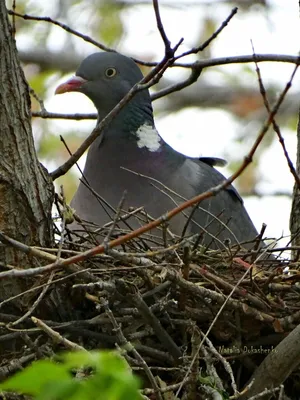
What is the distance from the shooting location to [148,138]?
15.1ft

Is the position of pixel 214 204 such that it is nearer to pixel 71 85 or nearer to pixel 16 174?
pixel 71 85

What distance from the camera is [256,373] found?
291 centimetres

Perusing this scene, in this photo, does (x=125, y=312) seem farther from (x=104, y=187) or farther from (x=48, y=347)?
(x=104, y=187)

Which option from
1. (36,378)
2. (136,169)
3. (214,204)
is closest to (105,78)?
(136,169)

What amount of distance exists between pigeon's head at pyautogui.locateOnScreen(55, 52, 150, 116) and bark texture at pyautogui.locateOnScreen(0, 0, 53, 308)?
156cm

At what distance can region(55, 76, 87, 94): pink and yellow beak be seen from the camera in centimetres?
456

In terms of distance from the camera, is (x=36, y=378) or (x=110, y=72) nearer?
(x=36, y=378)

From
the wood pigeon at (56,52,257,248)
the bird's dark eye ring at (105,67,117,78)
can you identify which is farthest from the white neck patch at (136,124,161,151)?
the bird's dark eye ring at (105,67,117,78)

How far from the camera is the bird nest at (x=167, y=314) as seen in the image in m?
2.86

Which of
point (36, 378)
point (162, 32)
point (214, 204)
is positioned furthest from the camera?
point (214, 204)

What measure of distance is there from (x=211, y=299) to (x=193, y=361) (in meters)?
0.41

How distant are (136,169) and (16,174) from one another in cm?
142

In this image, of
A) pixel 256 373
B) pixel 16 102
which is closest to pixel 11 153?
pixel 16 102

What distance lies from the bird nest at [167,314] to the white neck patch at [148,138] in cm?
137
